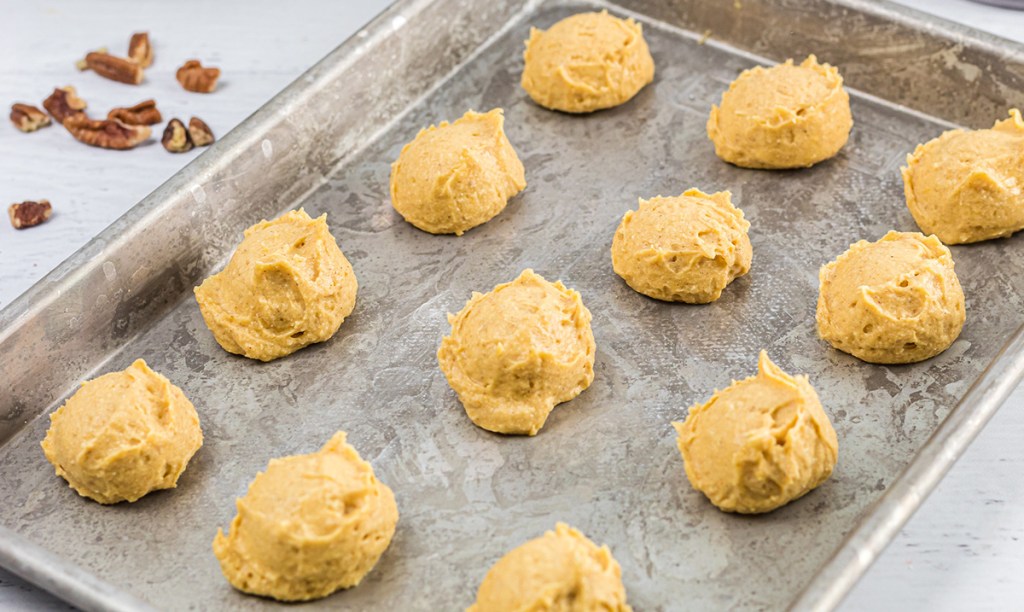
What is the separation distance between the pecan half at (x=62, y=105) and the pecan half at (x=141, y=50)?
29 cm

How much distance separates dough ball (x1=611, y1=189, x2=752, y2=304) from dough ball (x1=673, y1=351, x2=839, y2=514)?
549 millimetres

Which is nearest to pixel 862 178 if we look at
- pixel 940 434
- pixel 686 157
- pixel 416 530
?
pixel 686 157

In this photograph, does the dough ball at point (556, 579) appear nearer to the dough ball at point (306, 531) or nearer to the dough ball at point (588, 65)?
the dough ball at point (306, 531)

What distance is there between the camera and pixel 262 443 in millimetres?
3705

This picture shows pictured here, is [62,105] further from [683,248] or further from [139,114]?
[683,248]

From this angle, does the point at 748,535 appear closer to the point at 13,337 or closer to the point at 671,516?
the point at 671,516

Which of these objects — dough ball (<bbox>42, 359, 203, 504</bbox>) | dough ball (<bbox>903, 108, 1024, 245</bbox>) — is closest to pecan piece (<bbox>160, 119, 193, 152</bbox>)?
dough ball (<bbox>42, 359, 203, 504</bbox>)

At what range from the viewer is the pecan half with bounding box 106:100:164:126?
497 centimetres

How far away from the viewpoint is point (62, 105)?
5.02 metres

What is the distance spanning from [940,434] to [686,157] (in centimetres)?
151

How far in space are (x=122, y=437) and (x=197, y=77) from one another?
202 cm

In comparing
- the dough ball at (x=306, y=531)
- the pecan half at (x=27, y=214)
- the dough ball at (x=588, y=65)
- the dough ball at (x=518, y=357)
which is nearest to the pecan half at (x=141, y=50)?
the pecan half at (x=27, y=214)

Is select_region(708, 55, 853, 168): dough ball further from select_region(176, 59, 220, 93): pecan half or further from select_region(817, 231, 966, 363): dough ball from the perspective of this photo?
select_region(176, 59, 220, 93): pecan half

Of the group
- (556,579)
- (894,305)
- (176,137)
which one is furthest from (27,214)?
(894,305)
